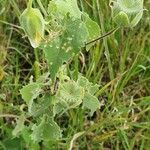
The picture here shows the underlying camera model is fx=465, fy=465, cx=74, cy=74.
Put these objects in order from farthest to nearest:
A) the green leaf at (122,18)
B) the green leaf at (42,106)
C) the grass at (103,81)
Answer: the grass at (103,81) → the green leaf at (42,106) → the green leaf at (122,18)

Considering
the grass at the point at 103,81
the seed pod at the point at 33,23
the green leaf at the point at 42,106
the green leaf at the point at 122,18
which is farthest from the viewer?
the grass at the point at 103,81

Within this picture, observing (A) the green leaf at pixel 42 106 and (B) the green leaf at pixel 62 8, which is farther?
(A) the green leaf at pixel 42 106

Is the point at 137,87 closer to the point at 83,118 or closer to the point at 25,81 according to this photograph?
the point at 83,118

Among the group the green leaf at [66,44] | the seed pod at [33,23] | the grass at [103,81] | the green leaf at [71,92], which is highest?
the seed pod at [33,23]

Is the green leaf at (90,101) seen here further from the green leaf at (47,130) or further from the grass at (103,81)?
the grass at (103,81)

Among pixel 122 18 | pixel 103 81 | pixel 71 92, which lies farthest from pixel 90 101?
pixel 103 81

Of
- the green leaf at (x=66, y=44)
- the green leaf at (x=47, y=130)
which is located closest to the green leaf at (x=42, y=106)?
the green leaf at (x=47, y=130)

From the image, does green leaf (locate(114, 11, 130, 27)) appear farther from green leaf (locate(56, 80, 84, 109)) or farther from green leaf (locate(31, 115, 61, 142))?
green leaf (locate(31, 115, 61, 142))
